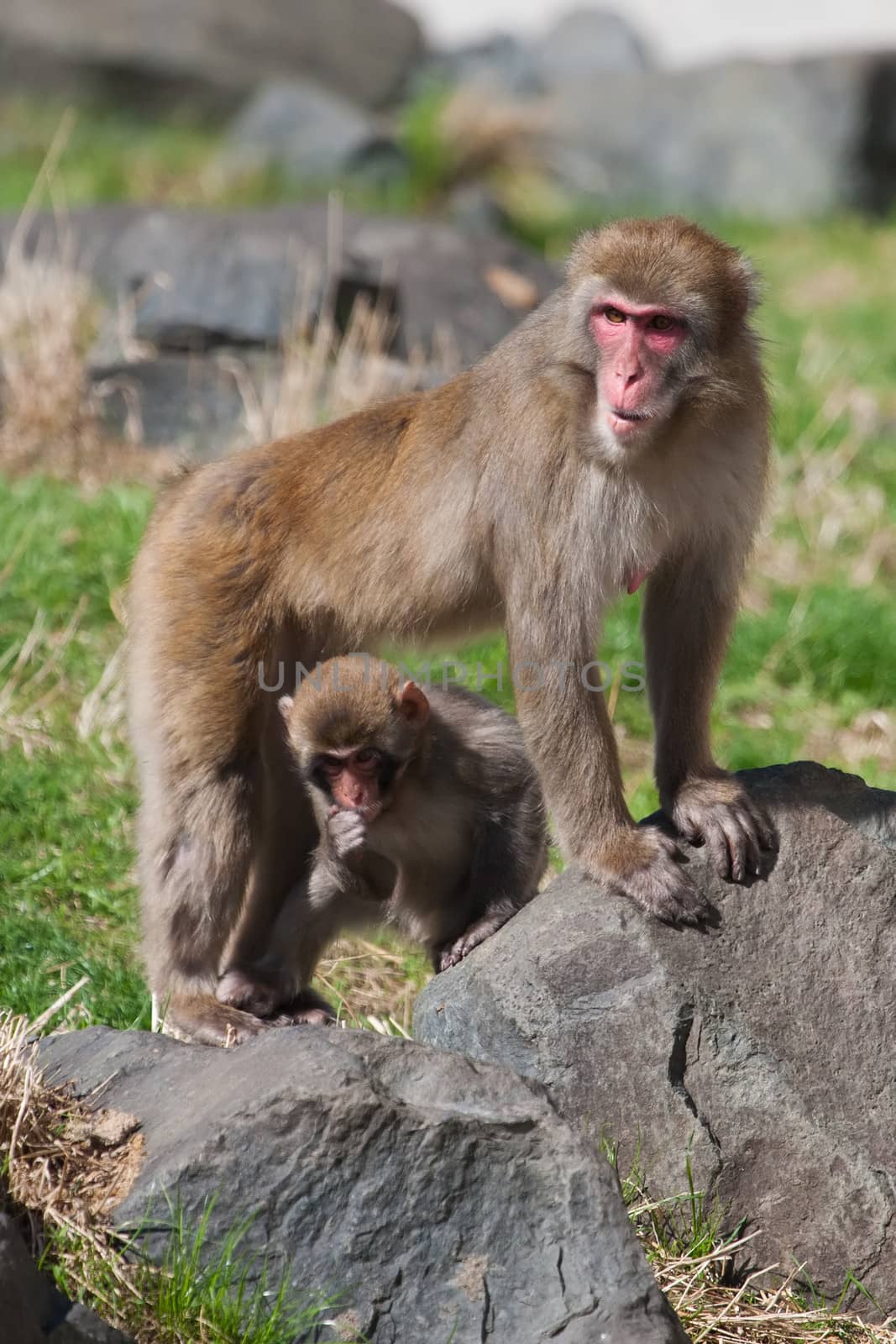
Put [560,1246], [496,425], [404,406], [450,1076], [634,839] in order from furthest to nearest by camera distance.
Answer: [404,406], [496,425], [634,839], [450,1076], [560,1246]

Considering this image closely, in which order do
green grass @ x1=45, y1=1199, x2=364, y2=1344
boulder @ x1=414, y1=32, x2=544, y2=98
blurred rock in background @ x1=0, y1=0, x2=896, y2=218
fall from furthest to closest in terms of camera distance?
boulder @ x1=414, y1=32, x2=544, y2=98 < blurred rock in background @ x1=0, y1=0, x2=896, y2=218 < green grass @ x1=45, y1=1199, x2=364, y2=1344

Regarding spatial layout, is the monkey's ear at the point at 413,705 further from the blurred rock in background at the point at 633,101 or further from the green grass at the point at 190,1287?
the blurred rock in background at the point at 633,101

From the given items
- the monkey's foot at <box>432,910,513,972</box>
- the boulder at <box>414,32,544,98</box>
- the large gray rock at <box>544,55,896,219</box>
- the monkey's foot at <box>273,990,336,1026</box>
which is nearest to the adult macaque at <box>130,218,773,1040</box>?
the monkey's foot at <box>273,990,336,1026</box>

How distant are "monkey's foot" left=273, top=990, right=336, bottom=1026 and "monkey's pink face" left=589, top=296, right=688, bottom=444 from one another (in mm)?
1855

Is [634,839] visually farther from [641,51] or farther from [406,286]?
[641,51]

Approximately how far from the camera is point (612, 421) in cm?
402

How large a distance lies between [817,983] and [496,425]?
1.70m

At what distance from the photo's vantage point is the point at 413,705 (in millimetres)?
4586

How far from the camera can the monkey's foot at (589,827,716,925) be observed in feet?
12.9

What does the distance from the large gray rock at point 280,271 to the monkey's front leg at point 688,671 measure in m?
5.34

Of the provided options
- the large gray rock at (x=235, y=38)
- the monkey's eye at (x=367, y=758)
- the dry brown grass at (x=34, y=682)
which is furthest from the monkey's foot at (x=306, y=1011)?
the large gray rock at (x=235, y=38)

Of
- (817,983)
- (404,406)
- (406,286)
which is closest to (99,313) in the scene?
(406,286)

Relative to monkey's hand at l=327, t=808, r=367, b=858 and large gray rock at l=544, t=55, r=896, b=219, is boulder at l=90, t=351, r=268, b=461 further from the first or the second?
large gray rock at l=544, t=55, r=896, b=219

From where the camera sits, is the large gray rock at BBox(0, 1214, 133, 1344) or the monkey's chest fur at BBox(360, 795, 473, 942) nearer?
the large gray rock at BBox(0, 1214, 133, 1344)
